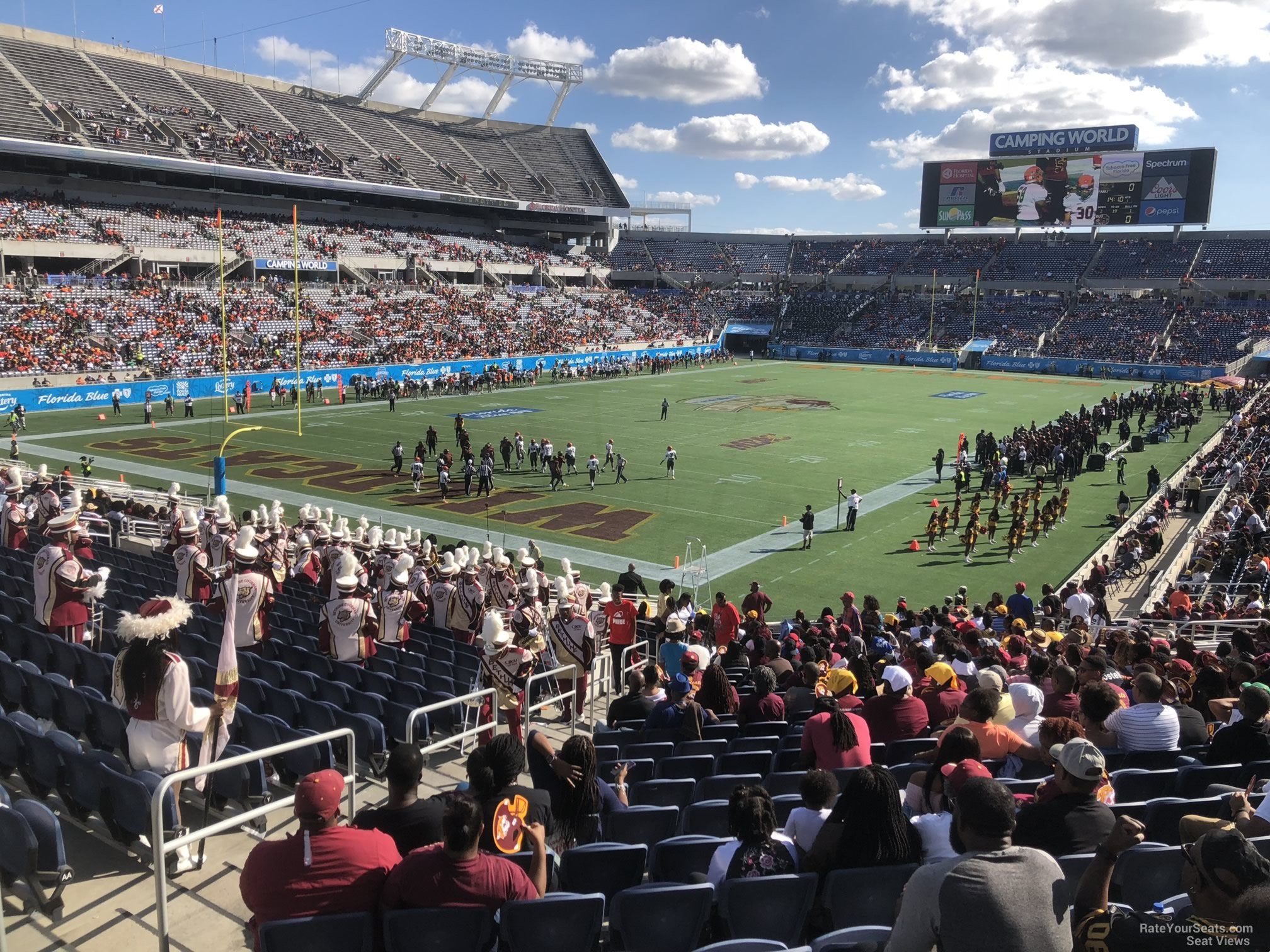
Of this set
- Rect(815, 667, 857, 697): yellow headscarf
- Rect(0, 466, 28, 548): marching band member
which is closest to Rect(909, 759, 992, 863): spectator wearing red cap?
Rect(815, 667, 857, 697): yellow headscarf

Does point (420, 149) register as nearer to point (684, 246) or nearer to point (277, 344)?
point (684, 246)

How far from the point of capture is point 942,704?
24.3 feet

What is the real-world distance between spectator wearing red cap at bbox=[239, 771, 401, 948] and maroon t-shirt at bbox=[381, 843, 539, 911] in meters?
0.12

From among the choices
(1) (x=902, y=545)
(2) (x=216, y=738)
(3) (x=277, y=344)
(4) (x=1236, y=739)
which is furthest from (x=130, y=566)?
(3) (x=277, y=344)

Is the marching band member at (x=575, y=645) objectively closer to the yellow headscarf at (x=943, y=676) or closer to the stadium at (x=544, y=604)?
the stadium at (x=544, y=604)

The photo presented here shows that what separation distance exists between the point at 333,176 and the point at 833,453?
52.0 m

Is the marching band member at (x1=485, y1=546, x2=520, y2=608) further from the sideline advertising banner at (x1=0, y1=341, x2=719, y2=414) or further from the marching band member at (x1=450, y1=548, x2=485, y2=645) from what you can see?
the sideline advertising banner at (x1=0, y1=341, x2=719, y2=414)

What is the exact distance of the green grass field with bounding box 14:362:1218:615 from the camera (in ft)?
68.7

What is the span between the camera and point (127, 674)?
18.3 feet

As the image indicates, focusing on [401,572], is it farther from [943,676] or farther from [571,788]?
[571,788]

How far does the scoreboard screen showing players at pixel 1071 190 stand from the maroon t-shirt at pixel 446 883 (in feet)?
289

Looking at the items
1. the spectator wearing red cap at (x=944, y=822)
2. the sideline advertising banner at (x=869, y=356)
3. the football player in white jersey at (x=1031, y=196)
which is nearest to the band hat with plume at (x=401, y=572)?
the spectator wearing red cap at (x=944, y=822)

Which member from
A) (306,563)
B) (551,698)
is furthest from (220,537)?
(551,698)

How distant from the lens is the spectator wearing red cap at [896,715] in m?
6.78
